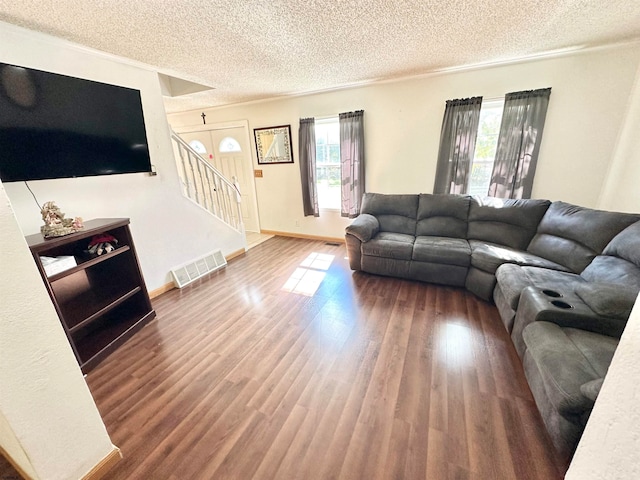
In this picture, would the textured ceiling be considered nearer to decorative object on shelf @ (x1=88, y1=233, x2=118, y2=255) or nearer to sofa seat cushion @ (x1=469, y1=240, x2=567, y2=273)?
decorative object on shelf @ (x1=88, y1=233, x2=118, y2=255)

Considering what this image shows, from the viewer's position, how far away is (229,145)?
4594mm

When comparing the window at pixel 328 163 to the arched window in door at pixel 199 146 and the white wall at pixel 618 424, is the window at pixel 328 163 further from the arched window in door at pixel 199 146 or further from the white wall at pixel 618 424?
the white wall at pixel 618 424

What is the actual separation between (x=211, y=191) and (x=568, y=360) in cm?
377

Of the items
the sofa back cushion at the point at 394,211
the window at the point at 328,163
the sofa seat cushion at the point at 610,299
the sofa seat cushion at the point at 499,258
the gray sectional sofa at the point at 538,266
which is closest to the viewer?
the gray sectional sofa at the point at 538,266

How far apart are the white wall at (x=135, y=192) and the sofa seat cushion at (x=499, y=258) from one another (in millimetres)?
3238

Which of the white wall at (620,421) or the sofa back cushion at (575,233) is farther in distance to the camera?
the sofa back cushion at (575,233)

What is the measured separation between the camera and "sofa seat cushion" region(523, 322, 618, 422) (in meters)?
1.04

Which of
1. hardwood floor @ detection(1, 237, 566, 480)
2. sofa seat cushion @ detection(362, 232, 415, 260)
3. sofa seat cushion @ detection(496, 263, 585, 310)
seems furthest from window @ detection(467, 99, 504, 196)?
hardwood floor @ detection(1, 237, 566, 480)

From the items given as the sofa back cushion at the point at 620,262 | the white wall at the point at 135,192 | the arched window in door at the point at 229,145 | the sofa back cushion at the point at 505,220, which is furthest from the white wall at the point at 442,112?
the white wall at the point at 135,192

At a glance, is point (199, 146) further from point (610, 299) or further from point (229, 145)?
point (610, 299)


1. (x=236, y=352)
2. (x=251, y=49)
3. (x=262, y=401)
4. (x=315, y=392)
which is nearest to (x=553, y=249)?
(x=315, y=392)

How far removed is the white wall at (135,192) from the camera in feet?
5.95

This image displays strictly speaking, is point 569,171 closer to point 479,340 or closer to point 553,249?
point 553,249

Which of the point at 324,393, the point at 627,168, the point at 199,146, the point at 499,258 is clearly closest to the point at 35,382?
the point at 324,393
